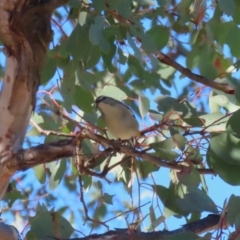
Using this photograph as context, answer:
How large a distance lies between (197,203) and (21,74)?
392mm

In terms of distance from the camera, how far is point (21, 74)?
1198mm

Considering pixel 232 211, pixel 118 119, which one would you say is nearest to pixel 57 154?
pixel 118 119

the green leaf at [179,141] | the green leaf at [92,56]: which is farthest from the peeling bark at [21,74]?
the green leaf at [179,141]

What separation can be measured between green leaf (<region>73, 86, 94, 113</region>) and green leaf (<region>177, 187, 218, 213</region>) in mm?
361

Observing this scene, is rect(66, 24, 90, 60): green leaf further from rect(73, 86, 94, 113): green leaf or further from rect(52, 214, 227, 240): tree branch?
rect(52, 214, 227, 240): tree branch

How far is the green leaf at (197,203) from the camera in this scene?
1.06 metres

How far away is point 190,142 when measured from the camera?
1211 mm

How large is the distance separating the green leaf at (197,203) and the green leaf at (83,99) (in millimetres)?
361

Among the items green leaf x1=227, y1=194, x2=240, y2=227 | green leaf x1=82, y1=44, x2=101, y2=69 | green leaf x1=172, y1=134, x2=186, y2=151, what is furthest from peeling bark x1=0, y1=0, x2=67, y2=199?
green leaf x1=227, y1=194, x2=240, y2=227

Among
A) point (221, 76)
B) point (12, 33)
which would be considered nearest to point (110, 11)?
point (12, 33)

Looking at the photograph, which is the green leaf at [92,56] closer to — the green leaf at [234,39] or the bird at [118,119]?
the bird at [118,119]

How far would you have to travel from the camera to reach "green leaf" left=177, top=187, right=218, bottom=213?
1064 millimetres

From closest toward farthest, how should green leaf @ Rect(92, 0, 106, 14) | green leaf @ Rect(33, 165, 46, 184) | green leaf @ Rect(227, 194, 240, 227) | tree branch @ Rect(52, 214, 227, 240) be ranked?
green leaf @ Rect(227, 194, 240, 227)
tree branch @ Rect(52, 214, 227, 240)
green leaf @ Rect(92, 0, 106, 14)
green leaf @ Rect(33, 165, 46, 184)

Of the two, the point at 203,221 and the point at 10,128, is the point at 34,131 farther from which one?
the point at 203,221
